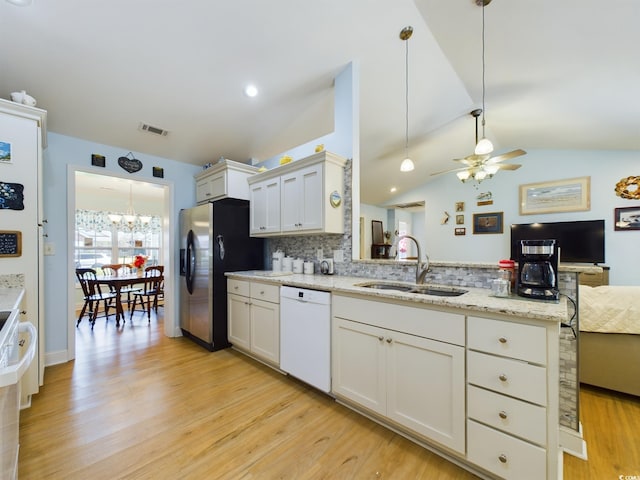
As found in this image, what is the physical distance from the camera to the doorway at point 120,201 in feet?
9.59

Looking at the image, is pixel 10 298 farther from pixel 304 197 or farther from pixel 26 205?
pixel 304 197

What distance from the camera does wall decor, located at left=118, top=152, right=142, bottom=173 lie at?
3254 mm

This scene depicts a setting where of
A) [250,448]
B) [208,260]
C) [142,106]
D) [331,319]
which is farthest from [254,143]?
[250,448]

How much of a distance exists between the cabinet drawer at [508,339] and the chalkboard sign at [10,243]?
10.3 feet

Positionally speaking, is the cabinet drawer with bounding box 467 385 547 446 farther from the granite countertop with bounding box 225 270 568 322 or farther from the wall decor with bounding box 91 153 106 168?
the wall decor with bounding box 91 153 106 168

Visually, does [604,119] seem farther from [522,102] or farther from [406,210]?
[406,210]

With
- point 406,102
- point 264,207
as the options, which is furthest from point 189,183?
point 406,102

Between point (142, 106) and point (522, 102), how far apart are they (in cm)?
437

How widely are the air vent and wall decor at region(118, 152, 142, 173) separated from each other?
0.50 m

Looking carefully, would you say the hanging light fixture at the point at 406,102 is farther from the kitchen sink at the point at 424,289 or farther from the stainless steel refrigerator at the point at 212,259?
the stainless steel refrigerator at the point at 212,259

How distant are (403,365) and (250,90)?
9.33 feet

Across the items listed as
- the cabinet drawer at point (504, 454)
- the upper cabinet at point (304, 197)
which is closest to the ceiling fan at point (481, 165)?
the upper cabinet at point (304, 197)

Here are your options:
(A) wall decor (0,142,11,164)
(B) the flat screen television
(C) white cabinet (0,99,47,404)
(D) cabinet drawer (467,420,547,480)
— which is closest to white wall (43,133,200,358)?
(C) white cabinet (0,99,47,404)

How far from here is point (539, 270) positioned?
1448 millimetres
